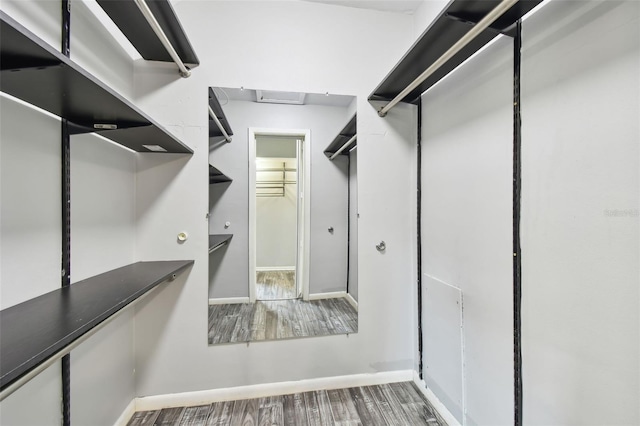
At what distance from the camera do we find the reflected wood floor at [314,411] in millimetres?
1442

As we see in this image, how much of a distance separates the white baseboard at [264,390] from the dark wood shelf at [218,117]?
1.65m

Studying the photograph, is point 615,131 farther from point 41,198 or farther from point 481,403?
point 41,198

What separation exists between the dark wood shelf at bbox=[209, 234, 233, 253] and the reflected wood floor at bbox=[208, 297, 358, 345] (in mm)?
381

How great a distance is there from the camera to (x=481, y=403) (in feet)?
4.07

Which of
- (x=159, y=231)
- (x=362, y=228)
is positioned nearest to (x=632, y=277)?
(x=362, y=228)

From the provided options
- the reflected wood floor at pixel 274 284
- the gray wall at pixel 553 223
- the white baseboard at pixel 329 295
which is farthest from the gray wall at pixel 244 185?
the gray wall at pixel 553 223

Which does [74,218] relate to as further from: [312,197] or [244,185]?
[312,197]

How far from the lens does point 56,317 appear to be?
0.74m

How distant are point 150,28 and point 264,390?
2.17 m

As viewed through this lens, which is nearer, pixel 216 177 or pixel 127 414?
pixel 127 414

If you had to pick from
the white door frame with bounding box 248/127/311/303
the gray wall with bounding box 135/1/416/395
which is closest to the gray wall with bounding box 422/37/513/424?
the gray wall with bounding box 135/1/416/395

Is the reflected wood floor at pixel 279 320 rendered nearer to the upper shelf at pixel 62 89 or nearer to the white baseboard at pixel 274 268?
the white baseboard at pixel 274 268

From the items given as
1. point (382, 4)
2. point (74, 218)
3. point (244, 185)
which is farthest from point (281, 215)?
point (382, 4)

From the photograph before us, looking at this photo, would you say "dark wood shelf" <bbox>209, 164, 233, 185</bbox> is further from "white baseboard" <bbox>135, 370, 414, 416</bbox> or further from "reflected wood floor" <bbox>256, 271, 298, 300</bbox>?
"white baseboard" <bbox>135, 370, 414, 416</bbox>
